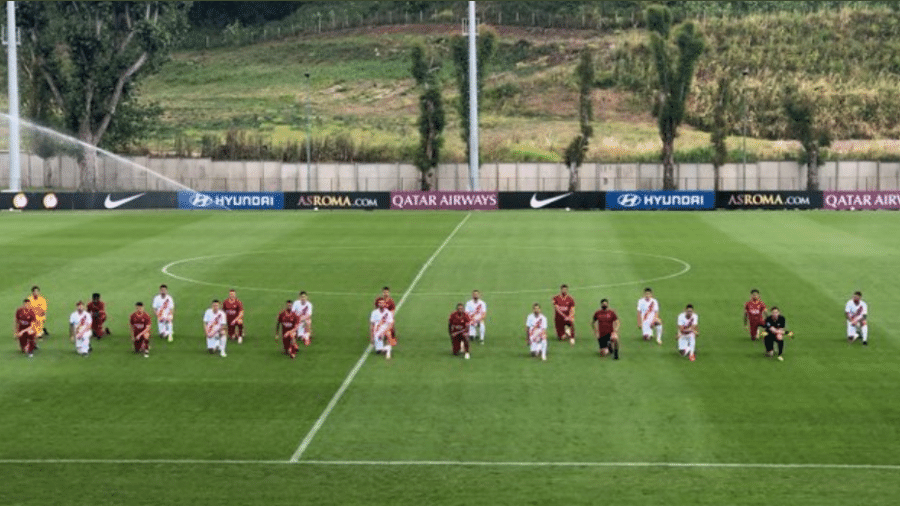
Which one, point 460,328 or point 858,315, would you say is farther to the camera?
point 858,315

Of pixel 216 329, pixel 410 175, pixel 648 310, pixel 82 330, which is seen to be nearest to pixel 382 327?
pixel 216 329

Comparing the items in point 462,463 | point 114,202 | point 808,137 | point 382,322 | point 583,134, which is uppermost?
point 583,134

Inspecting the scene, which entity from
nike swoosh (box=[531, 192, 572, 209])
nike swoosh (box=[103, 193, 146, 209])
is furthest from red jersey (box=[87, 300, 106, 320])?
nike swoosh (box=[531, 192, 572, 209])

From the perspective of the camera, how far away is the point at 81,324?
40.7 meters

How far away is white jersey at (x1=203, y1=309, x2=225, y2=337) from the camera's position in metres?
41.2

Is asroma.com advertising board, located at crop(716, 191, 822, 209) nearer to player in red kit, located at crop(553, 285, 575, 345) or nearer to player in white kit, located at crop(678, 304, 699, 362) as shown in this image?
player in red kit, located at crop(553, 285, 575, 345)

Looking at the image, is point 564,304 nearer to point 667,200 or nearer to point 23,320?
point 23,320

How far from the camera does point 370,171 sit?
393 ft

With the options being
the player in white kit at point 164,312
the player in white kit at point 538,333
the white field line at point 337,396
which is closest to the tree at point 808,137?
the white field line at point 337,396

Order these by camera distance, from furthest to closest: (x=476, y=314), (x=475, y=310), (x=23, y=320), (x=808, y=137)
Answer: (x=808, y=137) < (x=476, y=314) < (x=475, y=310) < (x=23, y=320)

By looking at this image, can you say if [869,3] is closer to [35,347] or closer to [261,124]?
[261,124]

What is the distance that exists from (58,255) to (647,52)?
9603cm

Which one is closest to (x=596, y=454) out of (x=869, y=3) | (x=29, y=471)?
(x=29, y=471)

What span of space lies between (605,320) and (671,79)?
262 ft
